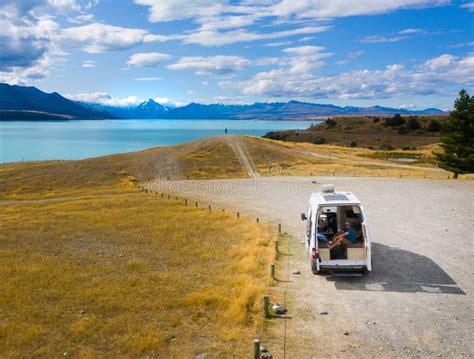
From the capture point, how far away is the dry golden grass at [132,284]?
13188 mm

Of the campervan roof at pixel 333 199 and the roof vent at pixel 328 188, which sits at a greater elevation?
the roof vent at pixel 328 188

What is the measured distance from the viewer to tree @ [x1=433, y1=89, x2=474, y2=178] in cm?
4866

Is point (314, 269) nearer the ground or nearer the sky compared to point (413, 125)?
nearer the ground

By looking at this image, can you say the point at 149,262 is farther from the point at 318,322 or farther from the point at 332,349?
the point at 332,349

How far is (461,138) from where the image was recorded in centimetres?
Answer: 4994

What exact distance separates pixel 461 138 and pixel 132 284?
44.8 meters

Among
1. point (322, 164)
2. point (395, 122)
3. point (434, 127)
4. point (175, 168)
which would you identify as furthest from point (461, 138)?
point (395, 122)

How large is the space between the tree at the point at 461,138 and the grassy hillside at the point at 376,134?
64.0m

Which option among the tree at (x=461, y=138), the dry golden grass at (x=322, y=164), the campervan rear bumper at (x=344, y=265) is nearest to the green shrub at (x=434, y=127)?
the dry golden grass at (x=322, y=164)

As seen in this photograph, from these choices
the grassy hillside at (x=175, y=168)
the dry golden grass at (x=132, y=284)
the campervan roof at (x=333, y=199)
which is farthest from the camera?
the grassy hillside at (x=175, y=168)

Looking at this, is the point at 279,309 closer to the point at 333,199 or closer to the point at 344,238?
the point at 344,238

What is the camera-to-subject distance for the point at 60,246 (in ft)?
82.2

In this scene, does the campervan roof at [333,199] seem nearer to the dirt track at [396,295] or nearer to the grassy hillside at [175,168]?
the dirt track at [396,295]

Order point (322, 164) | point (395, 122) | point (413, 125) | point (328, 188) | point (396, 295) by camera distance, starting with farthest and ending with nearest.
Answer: point (395, 122) < point (413, 125) < point (322, 164) < point (328, 188) < point (396, 295)
